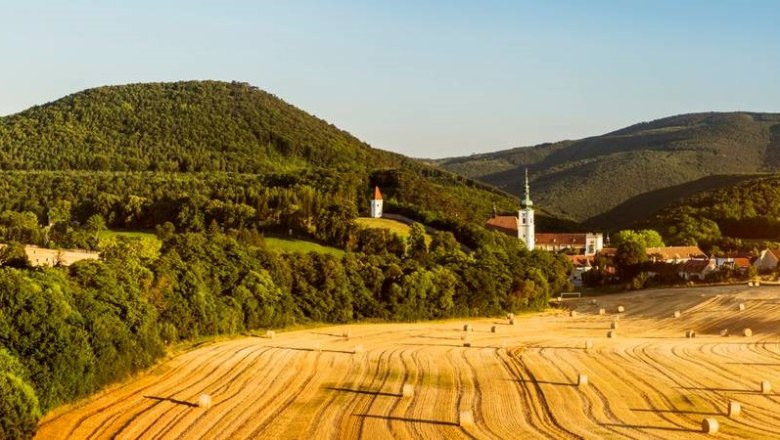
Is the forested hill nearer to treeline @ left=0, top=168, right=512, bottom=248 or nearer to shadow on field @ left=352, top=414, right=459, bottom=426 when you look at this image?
treeline @ left=0, top=168, right=512, bottom=248

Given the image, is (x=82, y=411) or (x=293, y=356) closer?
(x=82, y=411)

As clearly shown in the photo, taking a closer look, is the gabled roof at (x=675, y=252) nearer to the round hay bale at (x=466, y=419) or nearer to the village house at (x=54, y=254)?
the village house at (x=54, y=254)

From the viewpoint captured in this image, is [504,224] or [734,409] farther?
[504,224]

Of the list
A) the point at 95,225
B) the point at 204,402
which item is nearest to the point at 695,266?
the point at 95,225

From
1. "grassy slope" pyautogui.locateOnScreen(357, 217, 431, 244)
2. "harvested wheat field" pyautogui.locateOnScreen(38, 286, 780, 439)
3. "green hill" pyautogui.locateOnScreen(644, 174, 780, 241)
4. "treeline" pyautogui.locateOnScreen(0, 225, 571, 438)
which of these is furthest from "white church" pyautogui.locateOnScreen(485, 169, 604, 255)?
"harvested wheat field" pyautogui.locateOnScreen(38, 286, 780, 439)

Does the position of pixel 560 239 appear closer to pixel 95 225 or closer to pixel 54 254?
pixel 95 225

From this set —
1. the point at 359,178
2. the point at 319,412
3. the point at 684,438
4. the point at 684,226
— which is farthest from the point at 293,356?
the point at 684,226

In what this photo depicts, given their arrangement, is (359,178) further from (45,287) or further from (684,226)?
(45,287)
